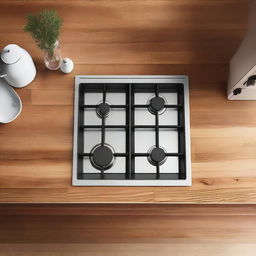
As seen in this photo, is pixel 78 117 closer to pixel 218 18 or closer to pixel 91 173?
pixel 91 173

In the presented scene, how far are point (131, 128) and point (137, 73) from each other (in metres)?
0.20

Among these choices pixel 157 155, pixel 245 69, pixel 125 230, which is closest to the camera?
pixel 245 69

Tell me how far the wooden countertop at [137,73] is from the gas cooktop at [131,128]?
3 cm

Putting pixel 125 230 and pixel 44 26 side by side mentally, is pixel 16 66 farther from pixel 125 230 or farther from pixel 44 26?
pixel 125 230

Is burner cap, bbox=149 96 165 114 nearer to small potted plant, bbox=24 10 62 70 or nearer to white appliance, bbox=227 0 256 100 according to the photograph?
white appliance, bbox=227 0 256 100

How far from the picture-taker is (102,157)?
1141mm

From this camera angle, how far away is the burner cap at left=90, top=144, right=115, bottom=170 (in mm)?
1137

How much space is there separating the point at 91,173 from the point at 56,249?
2.12ft

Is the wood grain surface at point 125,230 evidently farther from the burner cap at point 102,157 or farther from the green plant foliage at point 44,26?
the green plant foliage at point 44,26

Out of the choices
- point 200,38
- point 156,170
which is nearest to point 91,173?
point 156,170

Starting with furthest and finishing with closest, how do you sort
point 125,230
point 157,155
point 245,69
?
point 125,230
point 157,155
point 245,69

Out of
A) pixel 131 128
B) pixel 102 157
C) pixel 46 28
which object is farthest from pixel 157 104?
pixel 46 28

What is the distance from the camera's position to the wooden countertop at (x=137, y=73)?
3.60ft

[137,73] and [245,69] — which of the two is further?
[137,73]
